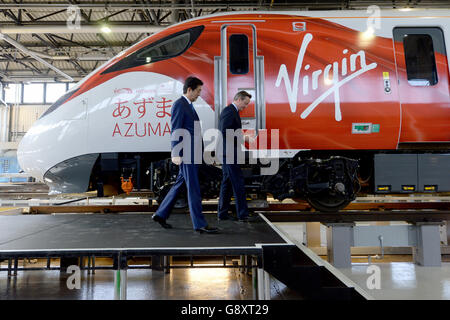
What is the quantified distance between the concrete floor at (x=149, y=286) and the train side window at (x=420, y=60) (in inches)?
148

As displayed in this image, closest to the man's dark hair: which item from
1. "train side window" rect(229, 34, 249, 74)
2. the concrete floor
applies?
"train side window" rect(229, 34, 249, 74)

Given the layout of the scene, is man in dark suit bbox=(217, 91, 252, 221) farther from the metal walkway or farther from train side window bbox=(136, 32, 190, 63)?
train side window bbox=(136, 32, 190, 63)

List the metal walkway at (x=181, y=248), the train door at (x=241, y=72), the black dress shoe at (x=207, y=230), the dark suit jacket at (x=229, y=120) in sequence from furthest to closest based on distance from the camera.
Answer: the train door at (x=241, y=72), the dark suit jacket at (x=229, y=120), the black dress shoe at (x=207, y=230), the metal walkway at (x=181, y=248)

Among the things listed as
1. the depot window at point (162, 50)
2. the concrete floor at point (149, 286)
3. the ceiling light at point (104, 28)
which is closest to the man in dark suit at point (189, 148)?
the depot window at point (162, 50)

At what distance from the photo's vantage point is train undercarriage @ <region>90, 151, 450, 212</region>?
4.47m

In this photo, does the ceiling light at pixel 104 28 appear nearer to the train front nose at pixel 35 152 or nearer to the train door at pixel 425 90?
the train front nose at pixel 35 152

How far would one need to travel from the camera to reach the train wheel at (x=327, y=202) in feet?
15.8

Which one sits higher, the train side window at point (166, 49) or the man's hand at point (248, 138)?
the train side window at point (166, 49)

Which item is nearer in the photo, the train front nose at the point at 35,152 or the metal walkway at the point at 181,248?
the metal walkway at the point at 181,248

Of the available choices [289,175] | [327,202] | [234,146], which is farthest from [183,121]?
[327,202]

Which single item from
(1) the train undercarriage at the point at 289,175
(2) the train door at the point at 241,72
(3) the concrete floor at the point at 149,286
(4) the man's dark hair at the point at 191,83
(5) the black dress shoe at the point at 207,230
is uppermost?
(2) the train door at the point at 241,72

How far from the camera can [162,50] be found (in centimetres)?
454

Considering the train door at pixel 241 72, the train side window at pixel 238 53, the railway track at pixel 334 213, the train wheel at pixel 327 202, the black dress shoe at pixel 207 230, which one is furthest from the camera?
the railway track at pixel 334 213

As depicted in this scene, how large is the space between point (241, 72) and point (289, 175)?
1689 mm
